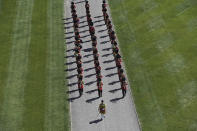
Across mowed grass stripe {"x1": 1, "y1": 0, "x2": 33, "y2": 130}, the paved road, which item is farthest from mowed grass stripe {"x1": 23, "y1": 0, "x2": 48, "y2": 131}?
the paved road

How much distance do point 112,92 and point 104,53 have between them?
7567mm

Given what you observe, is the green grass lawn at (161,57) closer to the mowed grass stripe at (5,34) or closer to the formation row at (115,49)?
the formation row at (115,49)

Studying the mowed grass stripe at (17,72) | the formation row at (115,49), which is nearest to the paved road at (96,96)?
the formation row at (115,49)

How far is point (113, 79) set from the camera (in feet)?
135

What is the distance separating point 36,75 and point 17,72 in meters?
2.20

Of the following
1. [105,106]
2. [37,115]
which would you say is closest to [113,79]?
[105,106]

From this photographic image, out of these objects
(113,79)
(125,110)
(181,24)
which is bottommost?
(125,110)

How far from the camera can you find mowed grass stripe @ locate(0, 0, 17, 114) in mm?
42750

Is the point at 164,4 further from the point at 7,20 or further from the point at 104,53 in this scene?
the point at 7,20

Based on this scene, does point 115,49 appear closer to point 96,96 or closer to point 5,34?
point 96,96

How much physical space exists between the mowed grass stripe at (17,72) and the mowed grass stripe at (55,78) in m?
2.55

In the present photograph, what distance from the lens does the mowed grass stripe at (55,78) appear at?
36.2 meters

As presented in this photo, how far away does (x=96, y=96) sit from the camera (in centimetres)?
3878

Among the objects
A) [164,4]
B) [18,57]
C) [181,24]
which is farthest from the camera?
[164,4]
